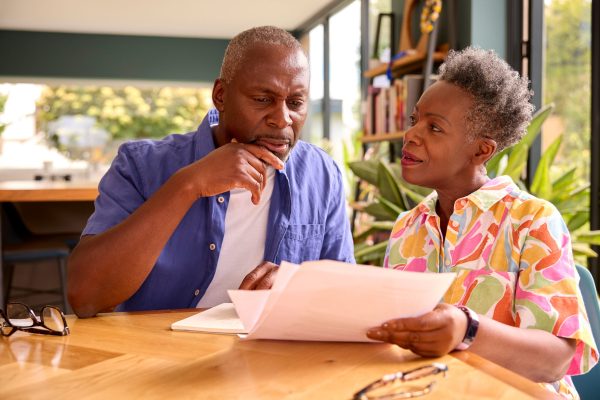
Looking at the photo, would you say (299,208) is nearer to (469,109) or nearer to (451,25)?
(469,109)

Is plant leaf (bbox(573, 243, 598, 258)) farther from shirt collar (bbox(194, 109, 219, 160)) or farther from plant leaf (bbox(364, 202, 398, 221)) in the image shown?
shirt collar (bbox(194, 109, 219, 160))

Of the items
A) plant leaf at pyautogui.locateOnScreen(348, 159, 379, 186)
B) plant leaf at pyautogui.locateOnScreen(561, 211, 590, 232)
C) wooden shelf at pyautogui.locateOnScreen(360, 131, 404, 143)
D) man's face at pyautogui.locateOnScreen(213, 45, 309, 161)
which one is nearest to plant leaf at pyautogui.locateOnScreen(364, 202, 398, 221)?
plant leaf at pyautogui.locateOnScreen(348, 159, 379, 186)

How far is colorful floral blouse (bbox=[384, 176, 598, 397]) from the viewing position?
1.13 metres

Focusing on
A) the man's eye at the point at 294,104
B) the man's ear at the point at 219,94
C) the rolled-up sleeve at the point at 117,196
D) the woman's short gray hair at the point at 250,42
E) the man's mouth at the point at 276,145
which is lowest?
the rolled-up sleeve at the point at 117,196

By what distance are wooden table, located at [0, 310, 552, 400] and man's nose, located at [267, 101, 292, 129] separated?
0.60 meters

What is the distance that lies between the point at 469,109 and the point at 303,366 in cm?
76

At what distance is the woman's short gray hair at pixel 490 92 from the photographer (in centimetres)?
143

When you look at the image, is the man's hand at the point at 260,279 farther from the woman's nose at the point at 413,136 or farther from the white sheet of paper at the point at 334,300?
the woman's nose at the point at 413,136

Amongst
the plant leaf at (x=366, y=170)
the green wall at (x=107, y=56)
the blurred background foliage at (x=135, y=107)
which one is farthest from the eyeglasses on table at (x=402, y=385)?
the blurred background foliage at (x=135, y=107)

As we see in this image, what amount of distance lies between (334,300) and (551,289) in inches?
18.0

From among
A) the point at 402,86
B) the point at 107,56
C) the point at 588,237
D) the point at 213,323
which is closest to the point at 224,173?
the point at 213,323

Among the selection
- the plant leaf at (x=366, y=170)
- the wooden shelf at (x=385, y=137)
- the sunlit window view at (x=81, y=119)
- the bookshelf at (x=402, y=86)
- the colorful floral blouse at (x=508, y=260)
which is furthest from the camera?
the sunlit window view at (x=81, y=119)

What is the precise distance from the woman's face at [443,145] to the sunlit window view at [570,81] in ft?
6.69

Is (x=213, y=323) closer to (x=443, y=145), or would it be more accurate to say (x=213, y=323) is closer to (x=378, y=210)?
(x=443, y=145)
